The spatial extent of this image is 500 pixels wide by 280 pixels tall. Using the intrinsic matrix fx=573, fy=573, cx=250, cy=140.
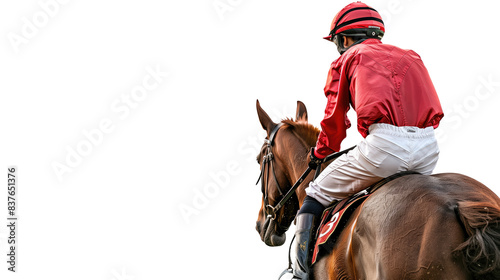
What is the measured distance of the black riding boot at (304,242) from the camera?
453cm

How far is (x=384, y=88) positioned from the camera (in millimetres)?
4207

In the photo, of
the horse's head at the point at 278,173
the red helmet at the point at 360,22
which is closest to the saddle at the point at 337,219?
the horse's head at the point at 278,173

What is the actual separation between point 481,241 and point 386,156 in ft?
3.58

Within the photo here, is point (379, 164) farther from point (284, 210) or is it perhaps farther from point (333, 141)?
point (284, 210)

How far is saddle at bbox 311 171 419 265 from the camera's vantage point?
4.23 meters

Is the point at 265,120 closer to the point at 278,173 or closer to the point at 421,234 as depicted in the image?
the point at 278,173

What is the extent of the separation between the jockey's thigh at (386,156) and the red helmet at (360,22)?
3.35 ft

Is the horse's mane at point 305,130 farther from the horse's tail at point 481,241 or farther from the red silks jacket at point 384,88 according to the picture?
the horse's tail at point 481,241

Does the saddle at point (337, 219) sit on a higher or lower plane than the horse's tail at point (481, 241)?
higher

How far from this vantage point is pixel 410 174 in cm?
402

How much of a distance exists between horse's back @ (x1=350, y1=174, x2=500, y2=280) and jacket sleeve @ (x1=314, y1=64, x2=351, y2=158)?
3.00 feet

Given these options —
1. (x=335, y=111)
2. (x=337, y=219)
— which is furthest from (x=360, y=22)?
(x=337, y=219)

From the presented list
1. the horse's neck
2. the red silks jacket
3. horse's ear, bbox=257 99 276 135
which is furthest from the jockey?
horse's ear, bbox=257 99 276 135

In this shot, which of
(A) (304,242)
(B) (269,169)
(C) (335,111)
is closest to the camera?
(A) (304,242)
